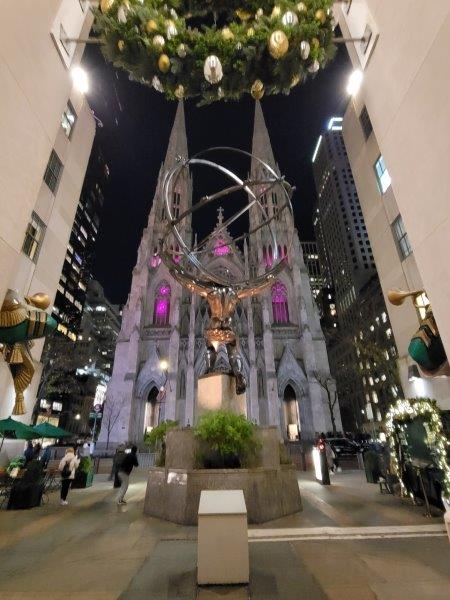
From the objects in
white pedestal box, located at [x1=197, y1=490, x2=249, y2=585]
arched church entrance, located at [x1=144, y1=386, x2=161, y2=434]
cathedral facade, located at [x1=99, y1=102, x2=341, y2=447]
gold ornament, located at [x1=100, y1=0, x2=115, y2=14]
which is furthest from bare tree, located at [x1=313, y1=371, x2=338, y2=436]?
gold ornament, located at [x1=100, y1=0, x2=115, y2=14]

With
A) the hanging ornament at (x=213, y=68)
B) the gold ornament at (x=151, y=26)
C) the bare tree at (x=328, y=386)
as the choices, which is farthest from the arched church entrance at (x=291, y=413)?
the gold ornament at (x=151, y=26)

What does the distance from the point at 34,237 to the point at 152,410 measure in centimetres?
3011

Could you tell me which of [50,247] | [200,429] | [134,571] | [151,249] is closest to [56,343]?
[151,249]

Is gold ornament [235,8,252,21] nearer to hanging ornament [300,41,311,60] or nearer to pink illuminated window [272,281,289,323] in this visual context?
hanging ornament [300,41,311,60]

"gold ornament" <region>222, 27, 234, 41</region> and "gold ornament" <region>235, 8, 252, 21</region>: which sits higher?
"gold ornament" <region>235, 8, 252, 21</region>

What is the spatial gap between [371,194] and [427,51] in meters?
6.35

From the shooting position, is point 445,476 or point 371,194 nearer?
point 445,476

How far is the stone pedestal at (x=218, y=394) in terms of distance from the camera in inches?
343

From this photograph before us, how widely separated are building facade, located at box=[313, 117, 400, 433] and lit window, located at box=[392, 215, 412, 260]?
16259 mm

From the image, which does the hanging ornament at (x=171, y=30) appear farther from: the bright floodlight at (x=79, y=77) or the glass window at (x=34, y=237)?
the glass window at (x=34, y=237)

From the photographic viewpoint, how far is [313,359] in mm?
35281

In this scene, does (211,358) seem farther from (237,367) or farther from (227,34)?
(227,34)

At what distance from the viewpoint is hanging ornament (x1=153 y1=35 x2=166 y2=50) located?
3.45 metres

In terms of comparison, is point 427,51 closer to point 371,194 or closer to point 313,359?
point 371,194
